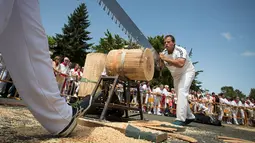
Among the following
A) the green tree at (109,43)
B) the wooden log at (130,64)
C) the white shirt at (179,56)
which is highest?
the green tree at (109,43)

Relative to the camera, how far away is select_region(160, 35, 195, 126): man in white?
14.8 ft

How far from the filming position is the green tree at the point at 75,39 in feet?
133

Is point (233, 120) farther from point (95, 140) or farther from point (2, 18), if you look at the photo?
point (2, 18)

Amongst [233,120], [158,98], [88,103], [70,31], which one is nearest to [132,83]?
[88,103]

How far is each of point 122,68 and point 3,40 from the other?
223 cm

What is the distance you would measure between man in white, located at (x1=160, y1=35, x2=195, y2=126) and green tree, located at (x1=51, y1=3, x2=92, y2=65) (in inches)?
1468

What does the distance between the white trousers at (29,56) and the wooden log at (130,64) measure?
205 centimetres

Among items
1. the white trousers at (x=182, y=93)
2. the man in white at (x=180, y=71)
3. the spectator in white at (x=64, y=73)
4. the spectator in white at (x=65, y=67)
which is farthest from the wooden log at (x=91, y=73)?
the spectator in white at (x=65, y=67)

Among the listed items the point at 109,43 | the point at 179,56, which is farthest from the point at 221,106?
the point at 109,43

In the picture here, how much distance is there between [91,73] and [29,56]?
4.78 metres

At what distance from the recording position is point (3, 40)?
68.0 inches

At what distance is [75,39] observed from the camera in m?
41.8

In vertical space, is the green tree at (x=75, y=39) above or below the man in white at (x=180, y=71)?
above

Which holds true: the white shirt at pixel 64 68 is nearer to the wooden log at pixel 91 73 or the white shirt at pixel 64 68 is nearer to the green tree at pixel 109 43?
the wooden log at pixel 91 73
